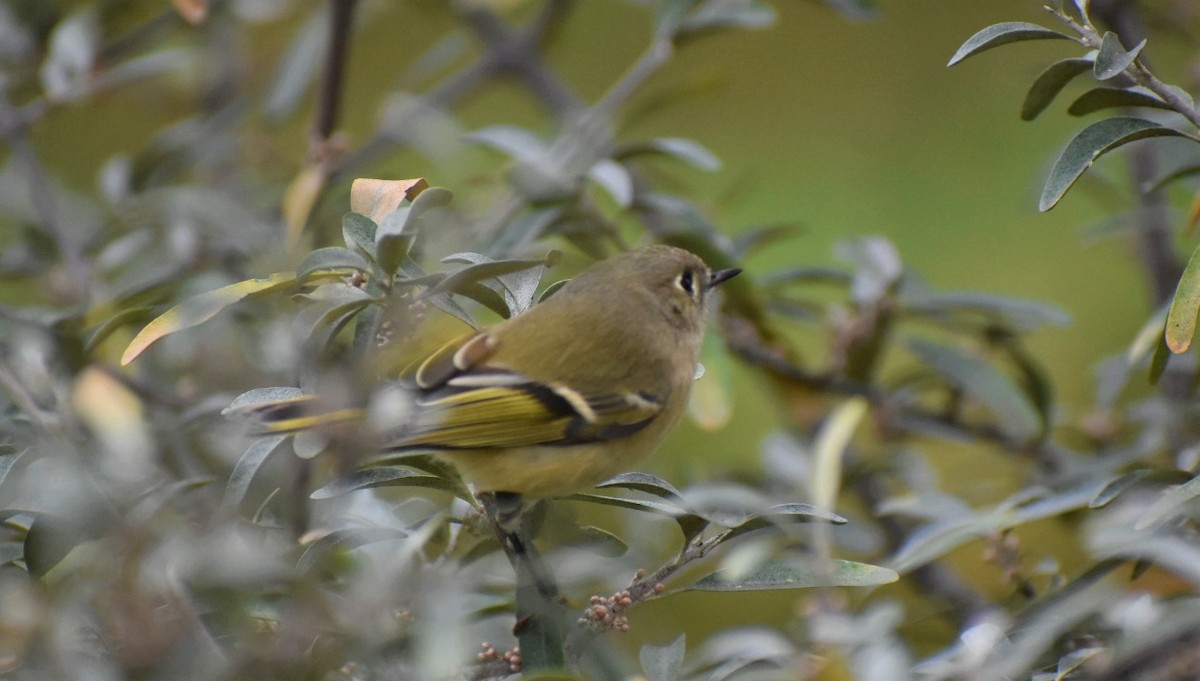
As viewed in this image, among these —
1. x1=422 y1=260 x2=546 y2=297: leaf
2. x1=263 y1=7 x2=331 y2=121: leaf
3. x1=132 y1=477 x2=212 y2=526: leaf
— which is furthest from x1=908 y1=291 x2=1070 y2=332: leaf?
x1=263 y1=7 x2=331 y2=121: leaf

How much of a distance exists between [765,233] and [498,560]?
92 centimetres

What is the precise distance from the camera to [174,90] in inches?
111

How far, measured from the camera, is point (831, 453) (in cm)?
176

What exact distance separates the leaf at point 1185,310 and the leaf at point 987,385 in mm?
697

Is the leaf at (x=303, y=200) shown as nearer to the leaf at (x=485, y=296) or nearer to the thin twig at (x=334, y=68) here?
the thin twig at (x=334, y=68)

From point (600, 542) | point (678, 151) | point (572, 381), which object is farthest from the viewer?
point (678, 151)

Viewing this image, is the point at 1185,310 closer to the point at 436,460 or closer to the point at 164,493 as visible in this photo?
the point at 436,460

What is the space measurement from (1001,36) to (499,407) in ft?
2.47

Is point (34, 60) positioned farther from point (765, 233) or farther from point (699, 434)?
point (699, 434)

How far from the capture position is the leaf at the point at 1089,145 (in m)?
1.17

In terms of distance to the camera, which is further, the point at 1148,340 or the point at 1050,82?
the point at 1148,340

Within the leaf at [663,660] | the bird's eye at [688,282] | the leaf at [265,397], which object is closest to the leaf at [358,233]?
the leaf at [265,397]

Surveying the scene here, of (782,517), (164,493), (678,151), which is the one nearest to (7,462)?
(164,493)

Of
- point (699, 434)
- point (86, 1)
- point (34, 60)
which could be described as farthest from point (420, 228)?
point (86, 1)
